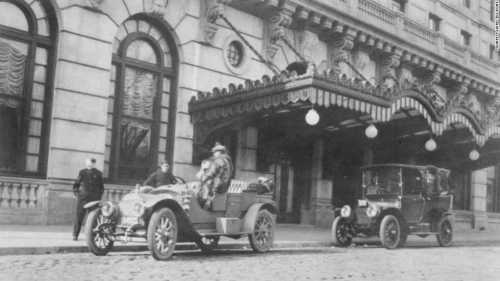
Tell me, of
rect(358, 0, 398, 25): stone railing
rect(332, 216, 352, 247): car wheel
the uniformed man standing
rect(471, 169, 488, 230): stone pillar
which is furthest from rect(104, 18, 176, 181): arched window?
rect(471, 169, 488, 230): stone pillar

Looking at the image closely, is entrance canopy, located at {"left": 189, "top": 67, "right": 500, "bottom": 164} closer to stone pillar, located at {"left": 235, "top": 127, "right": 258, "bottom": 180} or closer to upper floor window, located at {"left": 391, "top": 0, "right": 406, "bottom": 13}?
stone pillar, located at {"left": 235, "top": 127, "right": 258, "bottom": 180}

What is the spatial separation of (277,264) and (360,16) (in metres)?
14.2

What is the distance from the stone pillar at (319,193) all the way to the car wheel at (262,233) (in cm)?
890

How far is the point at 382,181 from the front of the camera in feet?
51.2

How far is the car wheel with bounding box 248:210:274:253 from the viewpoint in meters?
11.6

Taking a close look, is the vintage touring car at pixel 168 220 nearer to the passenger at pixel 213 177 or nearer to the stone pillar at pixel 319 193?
the passenger at pixel 213 177

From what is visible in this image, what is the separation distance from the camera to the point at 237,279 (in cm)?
793

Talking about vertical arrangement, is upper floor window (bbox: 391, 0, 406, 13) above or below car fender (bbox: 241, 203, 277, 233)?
above

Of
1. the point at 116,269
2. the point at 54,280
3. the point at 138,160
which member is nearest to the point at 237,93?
the point at 138,160

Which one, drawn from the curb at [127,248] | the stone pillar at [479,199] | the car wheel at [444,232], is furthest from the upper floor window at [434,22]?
the curb at [127,248]

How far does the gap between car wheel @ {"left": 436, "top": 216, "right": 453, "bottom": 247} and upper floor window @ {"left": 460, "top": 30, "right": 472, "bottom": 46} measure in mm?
15515

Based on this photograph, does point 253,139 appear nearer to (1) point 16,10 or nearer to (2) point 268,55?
(2) point 268,55

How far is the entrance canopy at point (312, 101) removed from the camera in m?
14.6

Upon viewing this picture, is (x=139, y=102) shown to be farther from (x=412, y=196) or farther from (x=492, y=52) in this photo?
(x=492, y=52)
